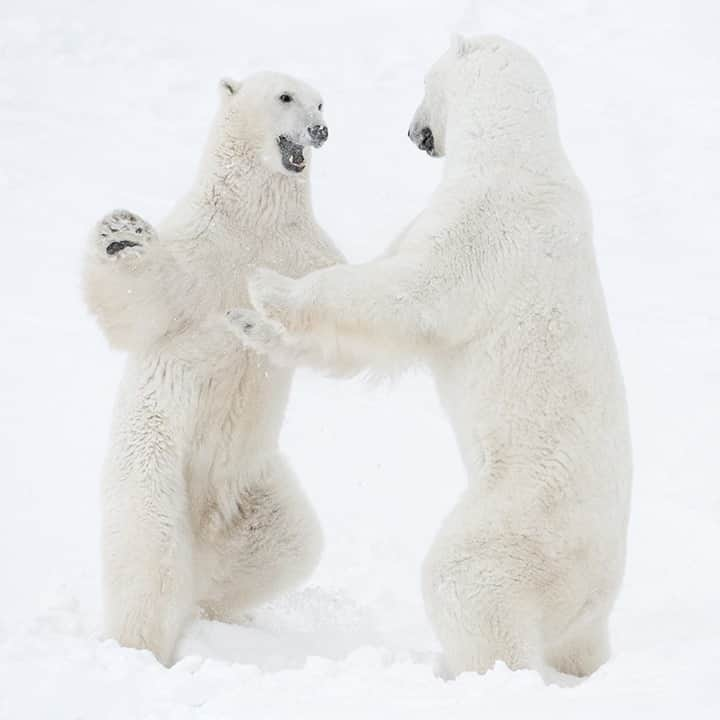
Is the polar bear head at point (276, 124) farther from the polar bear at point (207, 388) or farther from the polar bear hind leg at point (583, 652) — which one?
the polar bear hind leg at point (583, 652)

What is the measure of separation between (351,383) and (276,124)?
3.41m

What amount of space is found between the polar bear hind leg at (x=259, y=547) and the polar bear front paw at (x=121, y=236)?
39.3 inches

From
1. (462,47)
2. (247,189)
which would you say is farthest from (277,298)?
(462,47)

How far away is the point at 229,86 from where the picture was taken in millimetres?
5379

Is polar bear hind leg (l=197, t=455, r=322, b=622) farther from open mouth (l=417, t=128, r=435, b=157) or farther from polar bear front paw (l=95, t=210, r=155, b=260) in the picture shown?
open mouth (l=417, t=128, r=435, b=157)

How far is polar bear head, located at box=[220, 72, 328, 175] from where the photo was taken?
5.21m

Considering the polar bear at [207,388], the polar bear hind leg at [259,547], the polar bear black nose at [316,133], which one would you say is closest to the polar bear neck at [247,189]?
the polar bear at [207,388]

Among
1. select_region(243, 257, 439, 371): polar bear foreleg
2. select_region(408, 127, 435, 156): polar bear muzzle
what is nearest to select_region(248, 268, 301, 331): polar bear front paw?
select_region(243, 257, 439, 371): polar bear foreleg

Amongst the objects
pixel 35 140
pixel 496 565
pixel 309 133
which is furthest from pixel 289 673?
pixel 35 140

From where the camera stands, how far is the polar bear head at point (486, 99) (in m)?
4.68

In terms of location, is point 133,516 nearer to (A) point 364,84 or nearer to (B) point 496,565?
(B) point 496,565

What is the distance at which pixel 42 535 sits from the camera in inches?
247

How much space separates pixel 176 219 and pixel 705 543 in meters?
3.03

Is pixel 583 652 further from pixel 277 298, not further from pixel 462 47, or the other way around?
pixel 462 47
